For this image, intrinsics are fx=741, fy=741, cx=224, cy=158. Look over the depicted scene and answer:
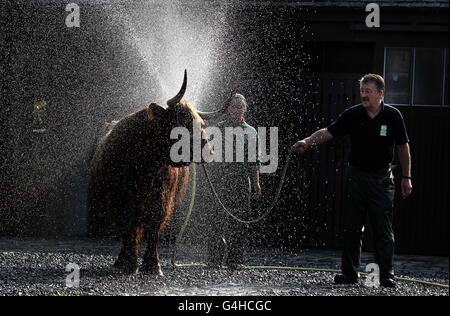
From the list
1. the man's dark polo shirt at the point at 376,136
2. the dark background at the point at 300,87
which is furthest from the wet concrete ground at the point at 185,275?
the man's dark polo shirt at the point at 376,136

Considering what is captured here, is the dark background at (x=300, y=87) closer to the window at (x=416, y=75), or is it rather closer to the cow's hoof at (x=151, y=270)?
the window at (x=416, y=75)

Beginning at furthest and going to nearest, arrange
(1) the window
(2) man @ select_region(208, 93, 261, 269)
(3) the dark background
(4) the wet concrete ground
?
1. (1) the window
2. (3) the dark background
3. (2) man @ select_region(208, 93, 261, 269)
4. (4) the wet concrete ground

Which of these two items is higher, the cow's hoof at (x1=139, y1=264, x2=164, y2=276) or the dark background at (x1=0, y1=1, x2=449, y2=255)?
the dark background at (x1=0, y1=1, x2=449, y2=255)

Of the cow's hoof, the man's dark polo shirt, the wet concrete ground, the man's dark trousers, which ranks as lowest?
the wet concrete ground

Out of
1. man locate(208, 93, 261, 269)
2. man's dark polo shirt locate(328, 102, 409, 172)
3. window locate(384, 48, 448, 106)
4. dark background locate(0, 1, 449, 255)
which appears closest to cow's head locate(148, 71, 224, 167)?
man locate(208, 93, 261, 269)

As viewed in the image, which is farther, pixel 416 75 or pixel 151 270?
pixel 416 75

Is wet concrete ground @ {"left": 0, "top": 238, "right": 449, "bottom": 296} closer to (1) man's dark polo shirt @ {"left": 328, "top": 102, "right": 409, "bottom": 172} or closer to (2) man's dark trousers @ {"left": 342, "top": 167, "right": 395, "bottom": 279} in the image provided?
(2) man's dark trousers @ {"left": 342, "top": 167, "right": 395, "bottom": 279}

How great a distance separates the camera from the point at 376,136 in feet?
26.1

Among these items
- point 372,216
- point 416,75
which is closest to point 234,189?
Answer: point 372,216

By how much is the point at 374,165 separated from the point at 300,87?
4741 millimetres

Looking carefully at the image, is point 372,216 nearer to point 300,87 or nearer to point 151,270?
point 151,270

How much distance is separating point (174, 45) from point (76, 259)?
155 inches

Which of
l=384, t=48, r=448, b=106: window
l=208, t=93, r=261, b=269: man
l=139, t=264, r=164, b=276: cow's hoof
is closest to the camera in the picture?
l=139, t=264, r=164, b=276: cow's hoof

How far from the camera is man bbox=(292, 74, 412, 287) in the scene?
312 inches
